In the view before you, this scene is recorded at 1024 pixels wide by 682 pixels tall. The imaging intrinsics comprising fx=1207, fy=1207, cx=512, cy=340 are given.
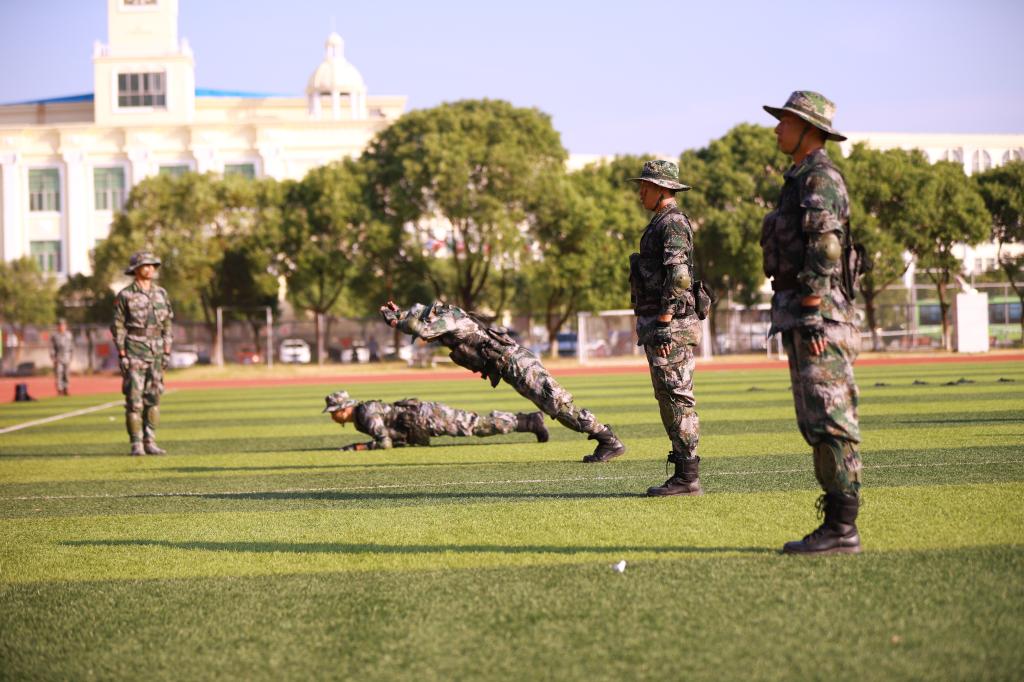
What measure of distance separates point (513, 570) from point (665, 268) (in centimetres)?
282

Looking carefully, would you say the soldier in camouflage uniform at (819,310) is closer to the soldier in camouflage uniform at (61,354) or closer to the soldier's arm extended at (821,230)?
the soldier's arm extended at (821,230)

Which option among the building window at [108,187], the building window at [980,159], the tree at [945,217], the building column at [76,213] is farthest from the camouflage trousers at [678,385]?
the building window at [980,159]

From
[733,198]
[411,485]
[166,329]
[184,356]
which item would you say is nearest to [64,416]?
[166,329]

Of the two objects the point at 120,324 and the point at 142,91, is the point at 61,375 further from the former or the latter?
the point at 142,91

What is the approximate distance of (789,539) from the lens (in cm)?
668

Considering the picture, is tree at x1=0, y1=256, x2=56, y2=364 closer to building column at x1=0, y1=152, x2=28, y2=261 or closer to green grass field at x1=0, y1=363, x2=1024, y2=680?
building column at x1=0, y1=152, x2=28, y2=261

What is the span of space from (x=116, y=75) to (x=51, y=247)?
445 inches

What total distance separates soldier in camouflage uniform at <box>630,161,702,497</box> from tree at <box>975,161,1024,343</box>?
46901mm

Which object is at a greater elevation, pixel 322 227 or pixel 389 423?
pixel 322 227

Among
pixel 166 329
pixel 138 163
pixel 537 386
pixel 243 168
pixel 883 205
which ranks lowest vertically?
pixel 537 386

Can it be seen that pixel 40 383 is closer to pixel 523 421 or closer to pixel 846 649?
pixel 523 421

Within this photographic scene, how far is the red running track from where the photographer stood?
1443 inches

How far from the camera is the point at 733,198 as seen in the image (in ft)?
168

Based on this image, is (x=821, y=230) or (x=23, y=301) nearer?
(x=821, y=230)
